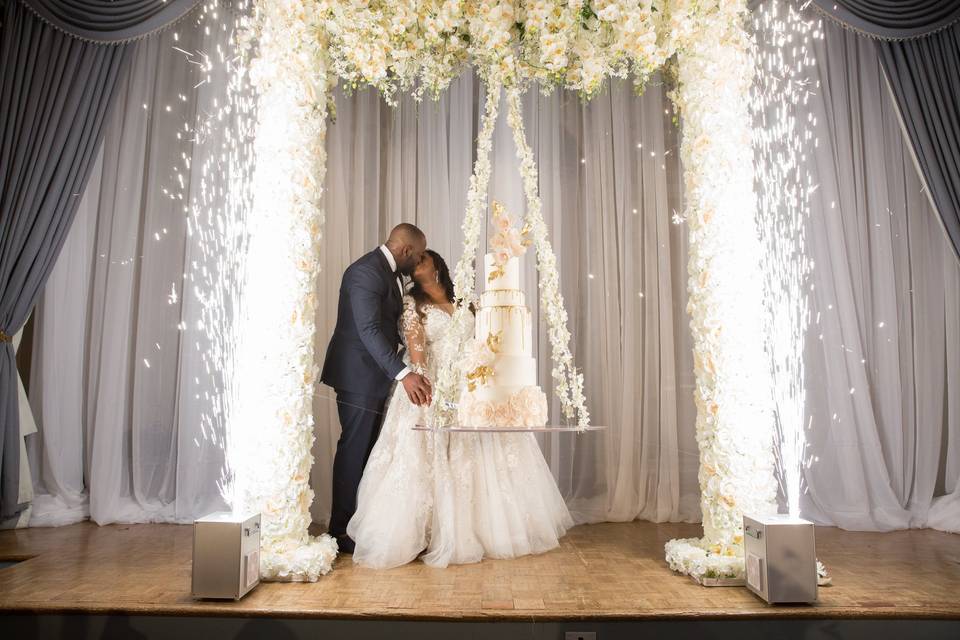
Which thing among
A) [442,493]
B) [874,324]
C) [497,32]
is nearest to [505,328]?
[442,493]

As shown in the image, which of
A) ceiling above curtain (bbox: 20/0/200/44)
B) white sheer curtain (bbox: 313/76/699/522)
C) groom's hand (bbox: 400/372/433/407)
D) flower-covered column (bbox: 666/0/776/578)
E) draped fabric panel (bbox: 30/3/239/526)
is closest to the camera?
flower-covered column (bbox: 666/0/776/578)

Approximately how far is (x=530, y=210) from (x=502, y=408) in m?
0.99

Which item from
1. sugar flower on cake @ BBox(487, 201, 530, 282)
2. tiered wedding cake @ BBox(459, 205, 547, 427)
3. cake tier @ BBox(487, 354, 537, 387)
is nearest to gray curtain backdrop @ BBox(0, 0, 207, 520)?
sugar flower on cake @ BBox(487, 201, 530, 282)

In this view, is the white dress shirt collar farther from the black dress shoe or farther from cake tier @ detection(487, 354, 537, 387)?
the black dress shoe

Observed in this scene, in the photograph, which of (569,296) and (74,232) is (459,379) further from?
(74,232)

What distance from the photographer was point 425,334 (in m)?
3.71

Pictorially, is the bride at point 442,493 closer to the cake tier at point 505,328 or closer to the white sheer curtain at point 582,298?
the cake tier at point 505,328

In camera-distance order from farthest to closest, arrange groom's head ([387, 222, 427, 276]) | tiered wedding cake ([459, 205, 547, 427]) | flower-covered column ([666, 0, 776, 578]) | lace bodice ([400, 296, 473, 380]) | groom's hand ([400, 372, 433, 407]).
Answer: groom's head ([387, 222, 427, 276])
lace bodice ([400, 296, 473, 380])
groom's hand ([400, 372, 433, 407])
tiered wedding cake ([459, 205, 547, 427])
flower-covered column ([666, 0, 776, 578])

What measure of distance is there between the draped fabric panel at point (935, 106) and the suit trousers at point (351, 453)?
343 cm

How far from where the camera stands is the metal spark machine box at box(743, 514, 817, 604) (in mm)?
2615

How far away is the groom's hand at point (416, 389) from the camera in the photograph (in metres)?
3.44

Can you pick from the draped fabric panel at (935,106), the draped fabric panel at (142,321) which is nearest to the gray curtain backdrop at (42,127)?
the draped fabric panel at (142,321)

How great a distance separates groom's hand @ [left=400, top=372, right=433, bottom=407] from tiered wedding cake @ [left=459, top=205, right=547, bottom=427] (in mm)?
266

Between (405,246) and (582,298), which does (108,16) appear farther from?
(582,298)
